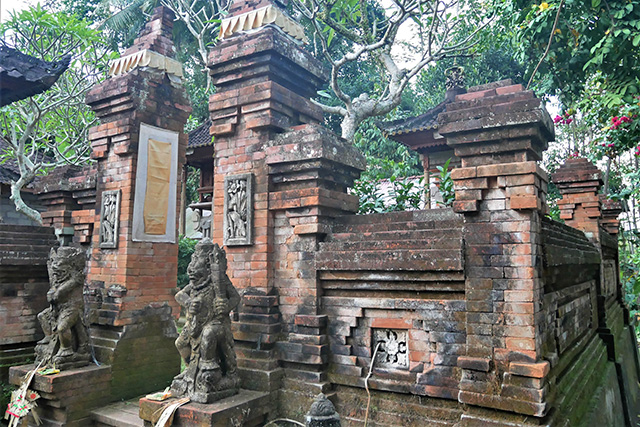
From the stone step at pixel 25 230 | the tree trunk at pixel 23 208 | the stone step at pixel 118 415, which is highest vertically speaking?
the tree trunk at pixel 23 208

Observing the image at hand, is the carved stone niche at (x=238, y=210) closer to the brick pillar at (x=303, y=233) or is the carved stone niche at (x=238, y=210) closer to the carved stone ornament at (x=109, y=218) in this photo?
the brick pillar at (x=303, y=233)

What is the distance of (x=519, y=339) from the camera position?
11.6 ft

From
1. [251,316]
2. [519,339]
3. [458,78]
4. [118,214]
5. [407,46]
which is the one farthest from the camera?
[407,46]

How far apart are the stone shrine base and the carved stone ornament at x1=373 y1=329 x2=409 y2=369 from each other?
1149mm

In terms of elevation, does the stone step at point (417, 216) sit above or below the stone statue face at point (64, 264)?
above

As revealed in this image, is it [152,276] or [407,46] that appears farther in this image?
[407,46]

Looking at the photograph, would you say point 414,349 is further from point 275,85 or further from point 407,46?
point 407,46

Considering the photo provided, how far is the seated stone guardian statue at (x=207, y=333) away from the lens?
4.16 m

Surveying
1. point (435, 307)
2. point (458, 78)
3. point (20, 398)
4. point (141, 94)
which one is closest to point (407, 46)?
point (458, 78)

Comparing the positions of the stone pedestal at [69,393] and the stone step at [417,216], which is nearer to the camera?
the stone step at [417,216]

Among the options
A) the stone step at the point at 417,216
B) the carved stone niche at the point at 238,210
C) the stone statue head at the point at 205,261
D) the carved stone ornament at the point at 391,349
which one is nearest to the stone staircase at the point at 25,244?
the carved stone niche at the point at 238,210

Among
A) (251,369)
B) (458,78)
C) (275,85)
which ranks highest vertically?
(458,78)

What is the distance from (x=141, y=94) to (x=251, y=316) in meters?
3.51

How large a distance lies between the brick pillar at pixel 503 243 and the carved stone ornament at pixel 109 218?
4.32m
